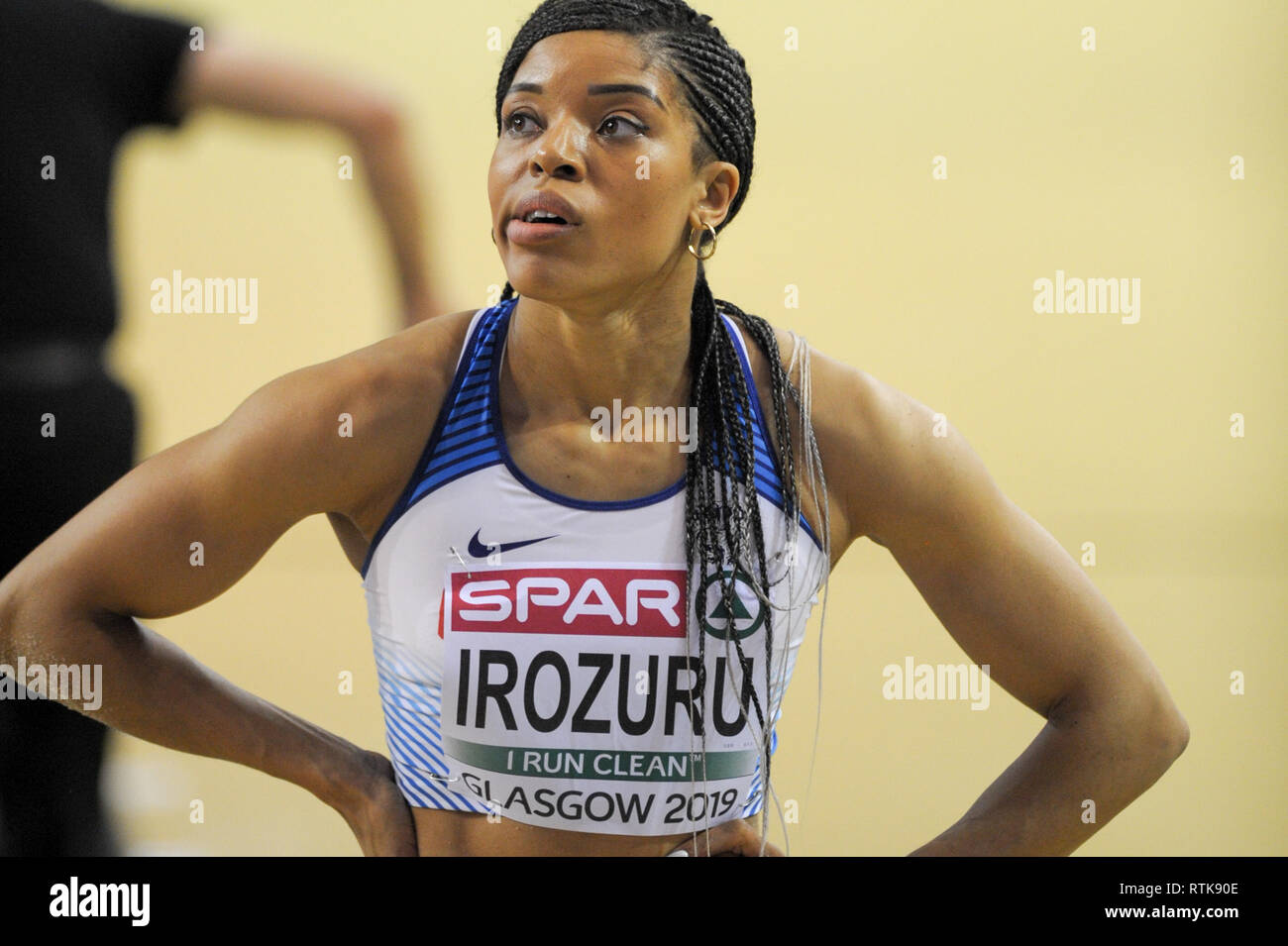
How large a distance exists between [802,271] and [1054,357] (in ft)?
1.55

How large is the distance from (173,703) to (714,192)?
33.1 inches

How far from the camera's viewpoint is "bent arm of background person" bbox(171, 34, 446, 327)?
199cm

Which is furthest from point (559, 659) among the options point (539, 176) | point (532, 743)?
point (539, 176)

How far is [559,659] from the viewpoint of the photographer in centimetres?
137

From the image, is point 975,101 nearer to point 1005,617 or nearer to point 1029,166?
point 1029,166

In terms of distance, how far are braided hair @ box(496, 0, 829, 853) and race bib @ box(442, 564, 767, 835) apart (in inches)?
0.6

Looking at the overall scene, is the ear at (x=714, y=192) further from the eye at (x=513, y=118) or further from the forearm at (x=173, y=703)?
the forearm at (x=173, y=703)

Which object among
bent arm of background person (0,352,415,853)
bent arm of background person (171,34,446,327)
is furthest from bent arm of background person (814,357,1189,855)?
bent arm of background person (171,34,446,327)

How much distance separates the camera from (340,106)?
2.05m

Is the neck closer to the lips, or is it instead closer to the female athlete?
the female athlete

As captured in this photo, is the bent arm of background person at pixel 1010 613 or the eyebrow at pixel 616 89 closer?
the eyebrow at pixel 616 89

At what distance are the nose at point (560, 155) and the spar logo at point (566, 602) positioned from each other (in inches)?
16.4

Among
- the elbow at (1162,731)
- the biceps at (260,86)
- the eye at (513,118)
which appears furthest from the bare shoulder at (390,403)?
the elbow at (1162,731)

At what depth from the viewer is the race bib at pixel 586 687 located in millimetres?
1366
